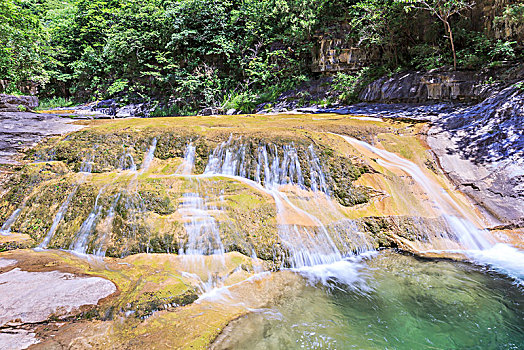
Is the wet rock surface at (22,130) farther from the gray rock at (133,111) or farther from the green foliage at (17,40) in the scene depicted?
the gray rock at (133,111)

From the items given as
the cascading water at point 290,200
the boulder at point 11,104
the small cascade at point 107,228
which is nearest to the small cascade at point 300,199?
the cascading water at point 290,200

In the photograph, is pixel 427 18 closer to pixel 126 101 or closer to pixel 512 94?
pixel 512 94

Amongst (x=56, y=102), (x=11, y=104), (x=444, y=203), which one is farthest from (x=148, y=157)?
(x=56, y=102)

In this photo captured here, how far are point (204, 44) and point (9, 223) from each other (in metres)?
15.4

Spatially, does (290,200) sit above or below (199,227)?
above

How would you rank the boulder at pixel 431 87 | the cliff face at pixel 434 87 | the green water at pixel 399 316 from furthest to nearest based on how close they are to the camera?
the boulder at pixel 431 87
the cliff face at pixel 434 87
the green water at pixel 399 316

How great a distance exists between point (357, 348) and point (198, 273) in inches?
77.1

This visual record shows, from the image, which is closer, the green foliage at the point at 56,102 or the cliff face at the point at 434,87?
the cliff face at the point at 434,87

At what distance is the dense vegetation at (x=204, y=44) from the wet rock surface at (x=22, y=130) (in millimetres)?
7027

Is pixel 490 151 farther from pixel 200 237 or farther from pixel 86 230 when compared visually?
pixel 86 230

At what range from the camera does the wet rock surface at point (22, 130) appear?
17.4 feet

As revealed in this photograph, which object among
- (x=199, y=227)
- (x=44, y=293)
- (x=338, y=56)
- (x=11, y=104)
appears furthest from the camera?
(x=338, y=56)

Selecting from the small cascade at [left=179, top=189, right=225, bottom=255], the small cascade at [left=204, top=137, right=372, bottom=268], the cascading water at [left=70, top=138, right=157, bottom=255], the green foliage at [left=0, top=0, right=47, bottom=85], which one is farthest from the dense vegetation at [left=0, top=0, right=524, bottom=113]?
the cascading water at [left=70, top=138, right=157, bottom=255]

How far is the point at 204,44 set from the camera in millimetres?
16438
